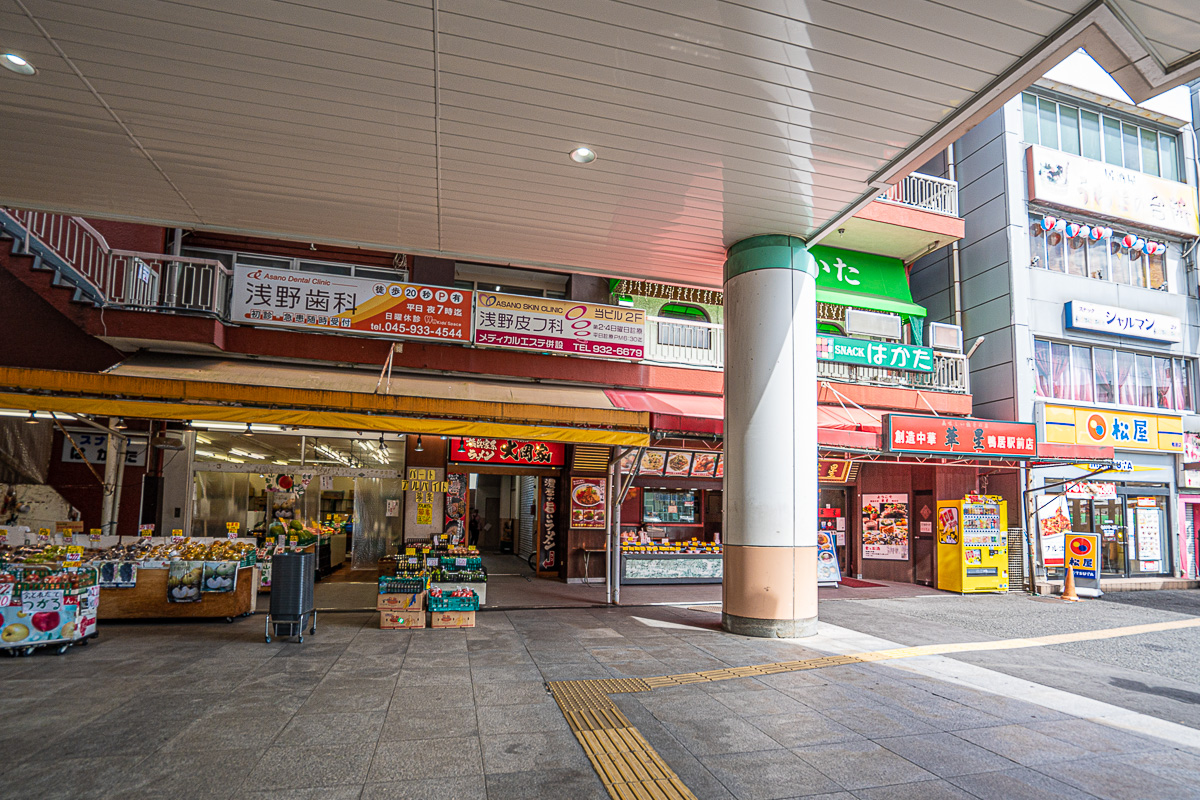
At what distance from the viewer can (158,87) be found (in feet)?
21.5

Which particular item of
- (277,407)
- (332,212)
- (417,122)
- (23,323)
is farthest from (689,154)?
(23,323)

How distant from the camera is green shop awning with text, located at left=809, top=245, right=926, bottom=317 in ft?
56.1

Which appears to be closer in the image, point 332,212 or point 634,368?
point 332,212

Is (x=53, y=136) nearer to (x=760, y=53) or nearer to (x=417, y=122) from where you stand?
(x=417, y=122)

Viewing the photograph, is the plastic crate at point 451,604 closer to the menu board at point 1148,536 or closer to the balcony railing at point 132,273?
the balcony railing at point 132,273

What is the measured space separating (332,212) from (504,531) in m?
15.0

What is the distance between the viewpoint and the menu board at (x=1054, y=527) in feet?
54.9

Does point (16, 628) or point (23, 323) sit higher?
point (23, 323)

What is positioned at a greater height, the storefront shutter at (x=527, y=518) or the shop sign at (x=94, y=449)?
the shop sign at (x=94, y=449)

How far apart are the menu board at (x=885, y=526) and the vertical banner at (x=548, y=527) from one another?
7.93 metres

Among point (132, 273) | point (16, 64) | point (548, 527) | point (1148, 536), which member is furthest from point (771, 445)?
point (1148, 536)

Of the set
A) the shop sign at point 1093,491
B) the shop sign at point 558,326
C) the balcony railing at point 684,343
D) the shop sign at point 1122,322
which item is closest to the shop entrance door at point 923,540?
the shop sign at point 1093,491

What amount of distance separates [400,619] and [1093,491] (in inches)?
702

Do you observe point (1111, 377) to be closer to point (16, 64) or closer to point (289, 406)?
point (289, 406)
